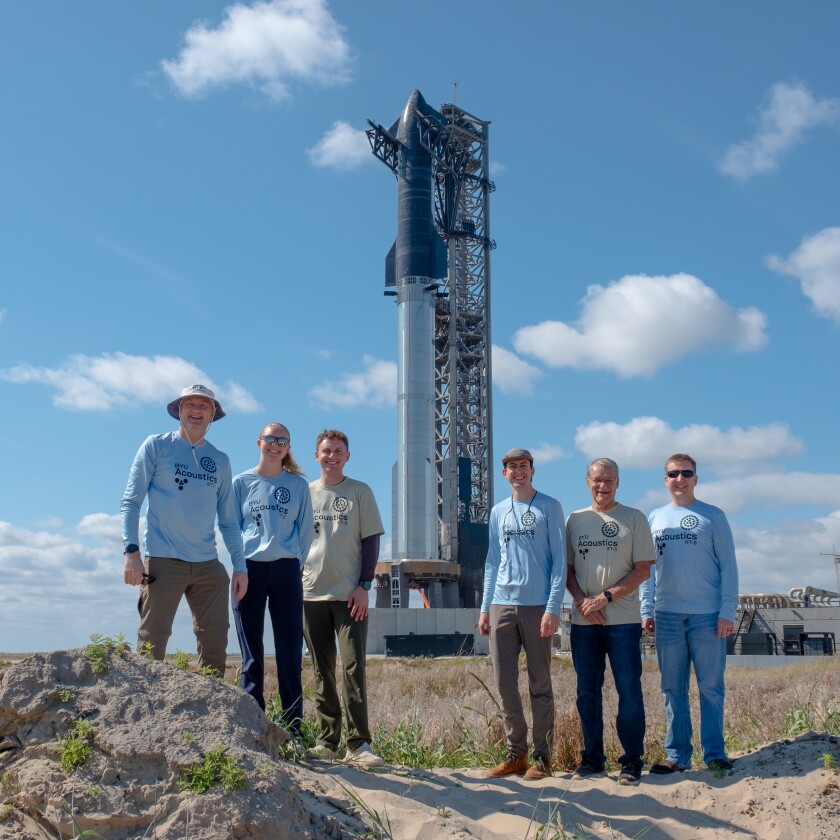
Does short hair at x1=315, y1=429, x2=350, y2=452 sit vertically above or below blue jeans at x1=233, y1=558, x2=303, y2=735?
above

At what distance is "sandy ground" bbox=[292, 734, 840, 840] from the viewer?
14.6 feet

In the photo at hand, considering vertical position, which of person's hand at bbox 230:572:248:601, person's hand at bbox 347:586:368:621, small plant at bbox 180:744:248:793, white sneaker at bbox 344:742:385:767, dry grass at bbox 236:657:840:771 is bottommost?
dry grass at bbox 236:657:840:771

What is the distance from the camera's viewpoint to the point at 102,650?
4.45 meters

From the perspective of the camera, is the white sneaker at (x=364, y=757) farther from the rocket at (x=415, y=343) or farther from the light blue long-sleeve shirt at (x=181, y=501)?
the rocket at (x=415, y=343)

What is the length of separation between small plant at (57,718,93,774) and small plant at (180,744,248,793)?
460mm

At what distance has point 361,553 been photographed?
19.1ft

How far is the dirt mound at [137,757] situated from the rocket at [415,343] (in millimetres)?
32559

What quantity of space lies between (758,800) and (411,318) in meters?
33.9

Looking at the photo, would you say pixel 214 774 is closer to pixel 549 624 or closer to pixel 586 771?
pixel 549 624

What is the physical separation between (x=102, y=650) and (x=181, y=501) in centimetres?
101

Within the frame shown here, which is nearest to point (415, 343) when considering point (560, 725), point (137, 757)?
point (560, 725)

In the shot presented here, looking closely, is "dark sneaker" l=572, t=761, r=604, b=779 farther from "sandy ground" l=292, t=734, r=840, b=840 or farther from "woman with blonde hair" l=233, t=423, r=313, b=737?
"woman with blonde hair" l=233, t=423, r=313, b=737

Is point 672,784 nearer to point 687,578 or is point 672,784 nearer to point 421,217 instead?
point 687,578

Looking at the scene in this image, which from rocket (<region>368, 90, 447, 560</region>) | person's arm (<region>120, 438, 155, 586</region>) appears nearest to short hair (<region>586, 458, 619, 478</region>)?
person's arm (<region>120, 438, 155, 586</region>)
